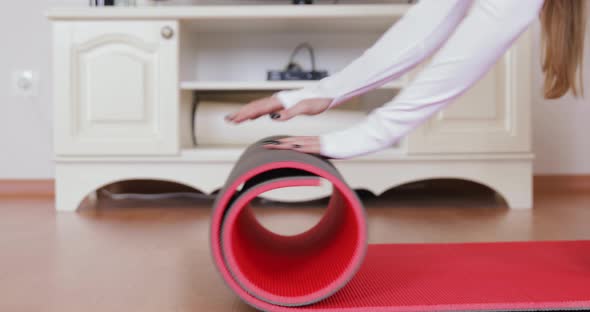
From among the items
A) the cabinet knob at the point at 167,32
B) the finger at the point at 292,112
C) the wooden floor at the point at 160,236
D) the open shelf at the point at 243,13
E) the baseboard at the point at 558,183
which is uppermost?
the open shelf at the point at 243,13

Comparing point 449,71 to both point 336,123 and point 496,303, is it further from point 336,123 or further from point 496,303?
point 336,123

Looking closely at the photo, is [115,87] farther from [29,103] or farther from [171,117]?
[29,103]

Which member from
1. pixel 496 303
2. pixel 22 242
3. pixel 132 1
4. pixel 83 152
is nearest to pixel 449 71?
pixel 496 303

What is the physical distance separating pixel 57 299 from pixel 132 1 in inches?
67.5

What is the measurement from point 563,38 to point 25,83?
2.37 meters

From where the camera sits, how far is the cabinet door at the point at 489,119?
91.7 inches

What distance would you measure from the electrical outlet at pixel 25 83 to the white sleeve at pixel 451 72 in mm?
2173

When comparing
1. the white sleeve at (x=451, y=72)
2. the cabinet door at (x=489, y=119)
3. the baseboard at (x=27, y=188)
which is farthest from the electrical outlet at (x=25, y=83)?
the white sleeve at (x=451, y=72)

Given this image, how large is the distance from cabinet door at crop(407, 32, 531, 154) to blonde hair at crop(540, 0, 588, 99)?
1.02m

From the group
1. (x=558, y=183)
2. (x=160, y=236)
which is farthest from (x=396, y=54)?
(x=558, y=183)

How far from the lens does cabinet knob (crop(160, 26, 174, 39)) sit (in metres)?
2.33

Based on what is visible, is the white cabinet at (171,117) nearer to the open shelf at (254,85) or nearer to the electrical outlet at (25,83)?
the open shelf at (254,85)

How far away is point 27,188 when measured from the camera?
9.34 ft

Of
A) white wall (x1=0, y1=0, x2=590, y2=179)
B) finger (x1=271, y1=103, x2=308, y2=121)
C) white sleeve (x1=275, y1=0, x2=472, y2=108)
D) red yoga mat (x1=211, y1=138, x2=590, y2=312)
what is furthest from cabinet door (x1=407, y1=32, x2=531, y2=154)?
finger (x1=271, y1=103, x2=308, y2=121)
